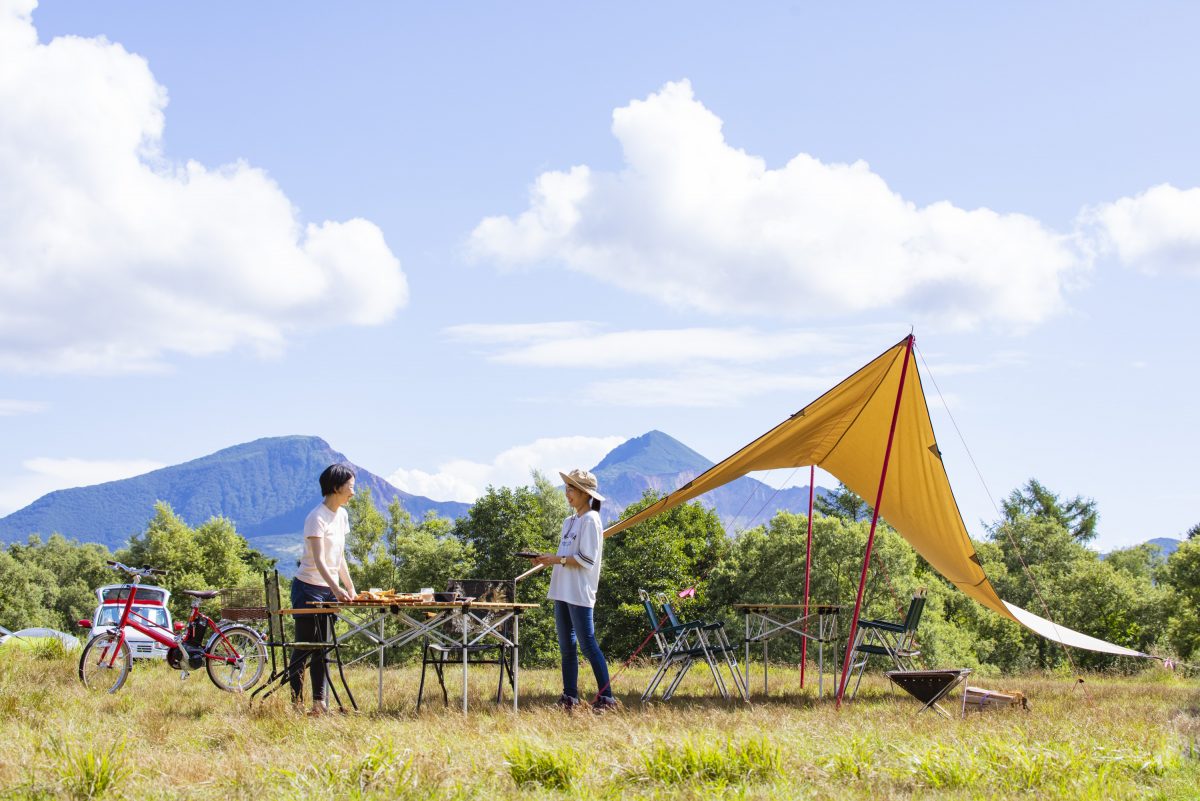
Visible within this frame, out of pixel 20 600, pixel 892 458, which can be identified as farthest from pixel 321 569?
pixel 20 600

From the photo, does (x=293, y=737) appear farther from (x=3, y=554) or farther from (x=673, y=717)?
(x=3, y=554)

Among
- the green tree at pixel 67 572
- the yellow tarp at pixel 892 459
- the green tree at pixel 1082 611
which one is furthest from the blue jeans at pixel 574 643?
the green tree at pixel 67 572

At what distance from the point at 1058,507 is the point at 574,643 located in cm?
5341

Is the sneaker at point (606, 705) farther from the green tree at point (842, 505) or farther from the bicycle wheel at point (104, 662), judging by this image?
the green tree at point (842, 505)

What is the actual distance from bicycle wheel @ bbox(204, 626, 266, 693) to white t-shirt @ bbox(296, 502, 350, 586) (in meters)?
2.17

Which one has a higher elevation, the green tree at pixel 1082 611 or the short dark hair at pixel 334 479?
the short dark hair at pixel 334 479

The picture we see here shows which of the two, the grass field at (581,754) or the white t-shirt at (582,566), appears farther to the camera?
the white t-shirt at (582,566)

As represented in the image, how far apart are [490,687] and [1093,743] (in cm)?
455

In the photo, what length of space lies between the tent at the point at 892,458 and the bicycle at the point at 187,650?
284 cm

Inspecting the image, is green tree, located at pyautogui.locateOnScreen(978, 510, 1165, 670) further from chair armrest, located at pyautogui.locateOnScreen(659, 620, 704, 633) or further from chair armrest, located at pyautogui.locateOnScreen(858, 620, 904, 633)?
chair armrest, located at pyautogui.locateOnScreen(659, 620, 704, 633)

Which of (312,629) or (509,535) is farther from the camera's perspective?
(509,535)

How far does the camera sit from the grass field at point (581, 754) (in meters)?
3.74

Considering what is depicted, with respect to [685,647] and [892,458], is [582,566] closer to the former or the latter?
[685,647]

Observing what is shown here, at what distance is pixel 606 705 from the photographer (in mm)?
5926
